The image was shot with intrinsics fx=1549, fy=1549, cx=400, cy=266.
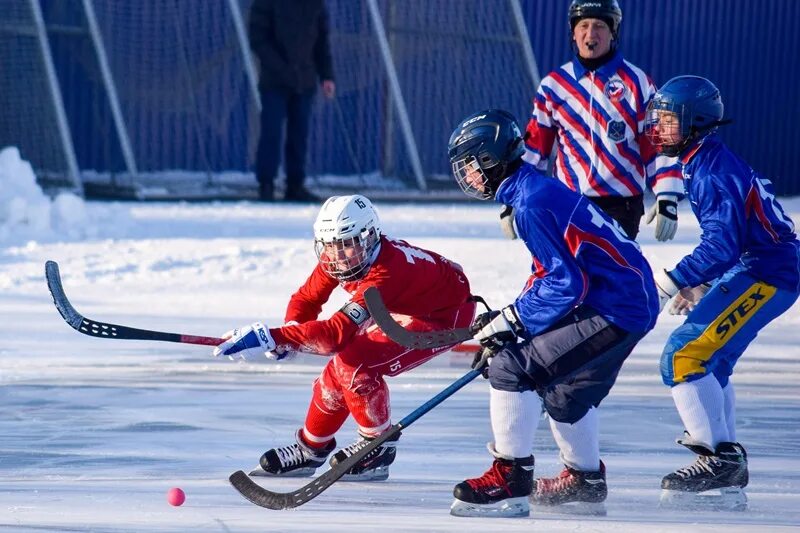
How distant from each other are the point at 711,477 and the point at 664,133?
3.56ft

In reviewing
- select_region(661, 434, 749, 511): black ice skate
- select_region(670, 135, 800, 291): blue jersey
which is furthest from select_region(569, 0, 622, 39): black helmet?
select_region(661, 434, 749, 511): black ice skate

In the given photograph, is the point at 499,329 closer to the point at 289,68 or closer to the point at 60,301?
the point at 60,301

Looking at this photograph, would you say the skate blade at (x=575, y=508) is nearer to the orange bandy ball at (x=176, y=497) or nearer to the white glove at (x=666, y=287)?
the white glove at (x=666, y=287)

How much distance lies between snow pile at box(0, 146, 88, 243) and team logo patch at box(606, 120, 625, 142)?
16.3 feet

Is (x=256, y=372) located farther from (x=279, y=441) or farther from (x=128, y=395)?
(x=279, y=441)

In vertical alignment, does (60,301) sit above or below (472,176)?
below

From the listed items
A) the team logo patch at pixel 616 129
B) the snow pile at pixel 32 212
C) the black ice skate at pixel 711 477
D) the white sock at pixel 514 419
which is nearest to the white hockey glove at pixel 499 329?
the white sock at pixel 514 419

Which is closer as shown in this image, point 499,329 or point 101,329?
point 499,329

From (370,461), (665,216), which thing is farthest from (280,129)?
(370,461)

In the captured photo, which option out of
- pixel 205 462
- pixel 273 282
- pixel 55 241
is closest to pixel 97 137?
pixel 55 241

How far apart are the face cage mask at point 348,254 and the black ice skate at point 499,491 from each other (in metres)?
0.73

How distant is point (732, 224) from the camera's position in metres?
4.67

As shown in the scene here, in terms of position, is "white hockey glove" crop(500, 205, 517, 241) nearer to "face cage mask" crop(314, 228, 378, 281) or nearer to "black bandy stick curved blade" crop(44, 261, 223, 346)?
"face cage mask" crop(314, 228, 378, 281)

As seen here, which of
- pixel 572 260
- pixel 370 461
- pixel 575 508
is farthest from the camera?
pixel 370 461
